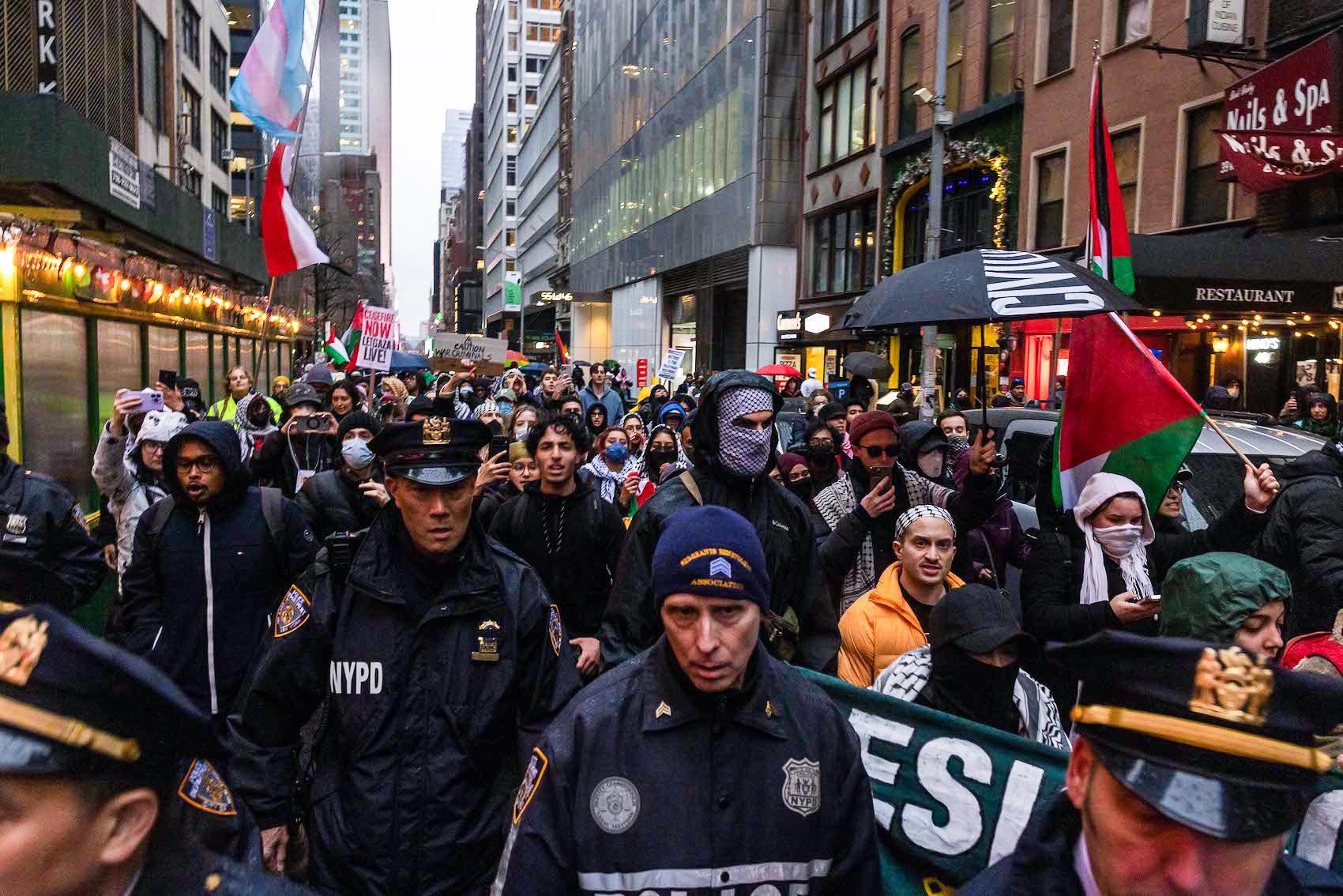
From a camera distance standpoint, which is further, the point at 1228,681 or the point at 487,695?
the point at 487,695

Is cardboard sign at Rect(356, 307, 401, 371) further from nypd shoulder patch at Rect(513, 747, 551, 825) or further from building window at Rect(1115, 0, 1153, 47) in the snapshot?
building window at Rect(1115, 0, 1153, 47)

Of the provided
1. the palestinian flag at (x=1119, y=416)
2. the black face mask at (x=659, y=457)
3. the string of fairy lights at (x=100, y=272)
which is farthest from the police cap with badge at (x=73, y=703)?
the string of fairy lights at (x=100, y=272)

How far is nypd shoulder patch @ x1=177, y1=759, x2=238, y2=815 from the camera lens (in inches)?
65.1

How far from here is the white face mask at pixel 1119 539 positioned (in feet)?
14.5

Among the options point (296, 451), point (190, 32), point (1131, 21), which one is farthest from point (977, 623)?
point (190, 32)

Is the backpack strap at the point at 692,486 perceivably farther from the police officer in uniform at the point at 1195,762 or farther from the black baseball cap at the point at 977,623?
the police officer in uniform at the point at 1195,762

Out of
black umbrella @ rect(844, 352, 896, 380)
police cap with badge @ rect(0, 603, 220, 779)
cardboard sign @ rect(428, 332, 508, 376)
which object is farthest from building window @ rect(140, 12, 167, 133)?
police cap with badge @ rect(0, 603, 220, 779)

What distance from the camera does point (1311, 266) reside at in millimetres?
13992

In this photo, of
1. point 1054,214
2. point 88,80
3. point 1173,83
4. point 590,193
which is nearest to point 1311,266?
point 1173,83

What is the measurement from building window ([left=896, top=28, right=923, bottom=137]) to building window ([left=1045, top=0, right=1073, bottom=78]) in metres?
5.37

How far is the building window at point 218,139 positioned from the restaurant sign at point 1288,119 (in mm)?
35749

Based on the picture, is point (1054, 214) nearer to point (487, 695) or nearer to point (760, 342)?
point (760, 342)

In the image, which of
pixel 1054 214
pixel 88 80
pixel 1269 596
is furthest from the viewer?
pixel 1054 214

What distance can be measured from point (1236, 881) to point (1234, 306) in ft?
49.3
